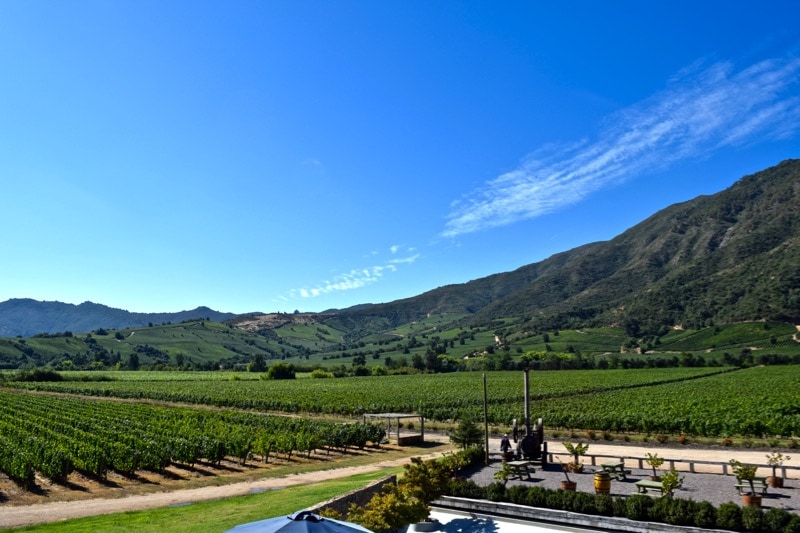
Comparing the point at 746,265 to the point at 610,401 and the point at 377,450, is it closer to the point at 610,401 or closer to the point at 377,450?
the point at 610,401

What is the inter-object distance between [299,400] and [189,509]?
4949 cm

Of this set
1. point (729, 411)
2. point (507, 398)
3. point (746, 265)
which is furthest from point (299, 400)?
point (746, 265)

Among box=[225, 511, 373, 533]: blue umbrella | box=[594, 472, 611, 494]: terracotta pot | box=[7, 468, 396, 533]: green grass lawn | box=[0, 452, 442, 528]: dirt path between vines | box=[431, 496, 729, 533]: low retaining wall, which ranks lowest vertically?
box=[0, 452, 442, 528]: dirt path between vines

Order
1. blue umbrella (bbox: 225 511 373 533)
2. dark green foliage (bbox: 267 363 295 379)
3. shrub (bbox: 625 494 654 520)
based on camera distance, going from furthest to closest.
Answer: dark green foliage (bbox: 267 363 295 379) → shrub (bbox: 625 494 654 520) → blue umbrella (bbox: 225 511 373 533)

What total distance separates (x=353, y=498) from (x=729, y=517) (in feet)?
32.4

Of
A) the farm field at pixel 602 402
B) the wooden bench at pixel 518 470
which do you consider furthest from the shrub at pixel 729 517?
the farm field at pixel 602 402

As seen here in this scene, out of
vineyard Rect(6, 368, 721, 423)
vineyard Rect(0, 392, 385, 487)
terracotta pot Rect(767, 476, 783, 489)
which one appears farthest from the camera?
vineyard Rect(6, 368, 721, 423)

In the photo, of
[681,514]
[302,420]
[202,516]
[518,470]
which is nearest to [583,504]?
[681,514]

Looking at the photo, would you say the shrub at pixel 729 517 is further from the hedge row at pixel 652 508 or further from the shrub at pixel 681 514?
the shrub at pixel 681 514

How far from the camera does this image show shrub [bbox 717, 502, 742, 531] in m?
13.2

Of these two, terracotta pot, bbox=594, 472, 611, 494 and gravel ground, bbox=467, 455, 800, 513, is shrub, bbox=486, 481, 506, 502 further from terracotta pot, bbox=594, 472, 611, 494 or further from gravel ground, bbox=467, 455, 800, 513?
terracotta pot, bbox=594, 472, 611, 494

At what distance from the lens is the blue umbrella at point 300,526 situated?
26.3ft

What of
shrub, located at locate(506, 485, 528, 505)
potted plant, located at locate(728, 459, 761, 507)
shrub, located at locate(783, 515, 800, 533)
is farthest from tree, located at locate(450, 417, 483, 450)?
shrub, located at locate(783, 515, 800, 533)

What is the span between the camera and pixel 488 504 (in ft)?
55.4
